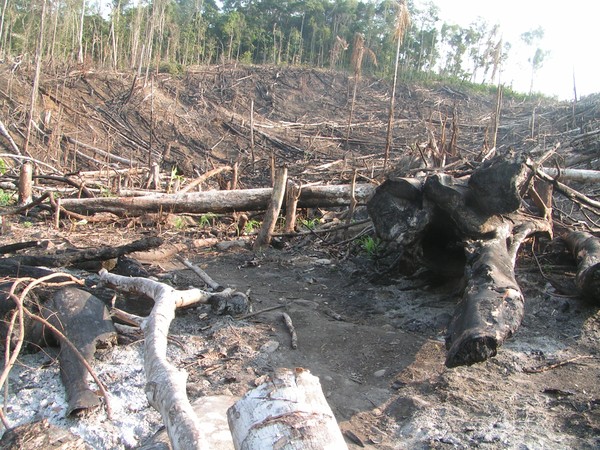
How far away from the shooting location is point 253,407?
1867 millimetres

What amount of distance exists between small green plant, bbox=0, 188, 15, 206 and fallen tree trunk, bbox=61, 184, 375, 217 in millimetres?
1176

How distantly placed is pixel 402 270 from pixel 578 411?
95.9 inches

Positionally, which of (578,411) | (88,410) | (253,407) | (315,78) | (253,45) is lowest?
(88,410)

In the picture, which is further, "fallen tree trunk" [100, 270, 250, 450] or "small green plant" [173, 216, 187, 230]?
"small green plant" [173, 216, 187, 230]

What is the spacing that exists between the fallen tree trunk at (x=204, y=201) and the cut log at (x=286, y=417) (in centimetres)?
597

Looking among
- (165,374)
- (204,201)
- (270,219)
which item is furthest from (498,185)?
(204,201)

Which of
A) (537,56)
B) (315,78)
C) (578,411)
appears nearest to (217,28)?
(315,78)

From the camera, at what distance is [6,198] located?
27.6ft

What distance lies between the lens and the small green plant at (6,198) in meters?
8.25

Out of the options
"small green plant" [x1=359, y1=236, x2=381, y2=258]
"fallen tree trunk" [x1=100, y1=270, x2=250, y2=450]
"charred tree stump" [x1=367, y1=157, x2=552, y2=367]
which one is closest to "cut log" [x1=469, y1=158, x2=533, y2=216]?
"charred tree stump" [x1=367, y1=157, x2=552, y2=367]

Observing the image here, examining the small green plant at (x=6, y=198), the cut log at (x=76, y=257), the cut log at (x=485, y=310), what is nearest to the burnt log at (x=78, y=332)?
the cut log at (x=76, y=257)

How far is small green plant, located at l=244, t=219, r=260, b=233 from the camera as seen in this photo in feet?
25.4

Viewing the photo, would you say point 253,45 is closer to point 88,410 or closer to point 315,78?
point 315,78

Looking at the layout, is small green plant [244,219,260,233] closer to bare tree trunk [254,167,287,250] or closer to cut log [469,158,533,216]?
bare tree trunk [254,167,287,250]
